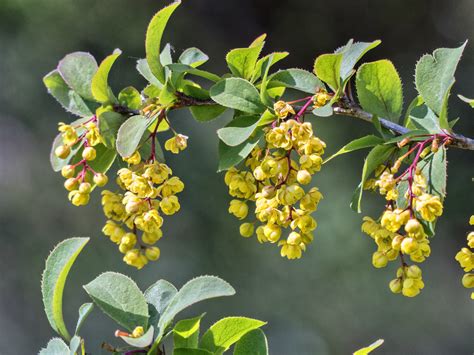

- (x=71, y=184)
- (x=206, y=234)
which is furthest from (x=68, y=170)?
(x=206, y=234)

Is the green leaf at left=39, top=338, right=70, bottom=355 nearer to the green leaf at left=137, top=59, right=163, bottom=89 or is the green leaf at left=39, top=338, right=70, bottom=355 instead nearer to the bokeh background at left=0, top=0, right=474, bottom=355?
the green leaf at left=137, top=59, right=163, bottom=89

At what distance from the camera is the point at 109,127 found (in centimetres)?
74

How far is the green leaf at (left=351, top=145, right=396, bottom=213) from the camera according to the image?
68 centimetres

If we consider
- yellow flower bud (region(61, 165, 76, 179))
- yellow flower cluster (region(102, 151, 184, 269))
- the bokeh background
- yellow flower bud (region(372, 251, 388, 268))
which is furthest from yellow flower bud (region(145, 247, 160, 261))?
the bokeh background

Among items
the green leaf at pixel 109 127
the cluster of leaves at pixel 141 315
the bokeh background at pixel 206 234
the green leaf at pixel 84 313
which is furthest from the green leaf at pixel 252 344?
the bokeh background at pixel 206 234

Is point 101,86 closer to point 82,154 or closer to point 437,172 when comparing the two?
point 82,154

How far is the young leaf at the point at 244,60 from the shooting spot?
731 mm

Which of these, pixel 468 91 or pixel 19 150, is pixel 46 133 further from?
pixel 468 91

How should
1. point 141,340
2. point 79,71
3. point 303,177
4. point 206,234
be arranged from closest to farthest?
point 141,340
point 303,177
point 79,71
point 206,234

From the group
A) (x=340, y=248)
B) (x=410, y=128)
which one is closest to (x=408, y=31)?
(x=340, y=248)

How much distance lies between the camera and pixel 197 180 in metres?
3.03

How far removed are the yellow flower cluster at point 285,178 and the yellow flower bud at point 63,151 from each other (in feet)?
0.51

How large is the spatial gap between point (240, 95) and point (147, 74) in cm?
11

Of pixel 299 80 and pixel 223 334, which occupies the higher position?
pixel 299 80
